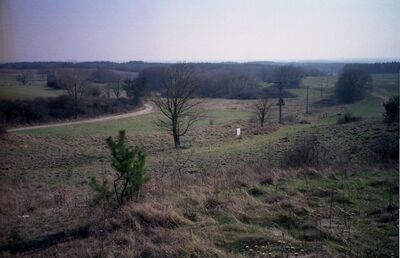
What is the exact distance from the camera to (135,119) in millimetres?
43750

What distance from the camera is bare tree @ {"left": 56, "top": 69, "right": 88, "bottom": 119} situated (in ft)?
136

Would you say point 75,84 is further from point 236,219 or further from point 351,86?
point 236,219

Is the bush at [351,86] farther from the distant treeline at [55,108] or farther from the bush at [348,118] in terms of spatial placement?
the distant treeline at [55,108]

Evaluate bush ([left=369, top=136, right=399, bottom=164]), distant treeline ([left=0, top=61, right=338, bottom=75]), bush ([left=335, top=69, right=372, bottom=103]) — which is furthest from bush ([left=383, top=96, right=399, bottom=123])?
distant treeline ([left=0, top=61, right=338, bottom=75])

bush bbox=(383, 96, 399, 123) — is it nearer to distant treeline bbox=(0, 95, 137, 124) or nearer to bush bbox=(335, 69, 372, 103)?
bush bbox=(335, 69, 372, 103)

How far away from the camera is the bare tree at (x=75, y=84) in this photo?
41.5 m

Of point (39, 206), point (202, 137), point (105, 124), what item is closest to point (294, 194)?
point (39, 206)

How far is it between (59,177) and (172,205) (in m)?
12.2

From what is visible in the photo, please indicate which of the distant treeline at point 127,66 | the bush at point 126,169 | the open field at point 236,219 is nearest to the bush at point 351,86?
the distant treeline at point 127,66

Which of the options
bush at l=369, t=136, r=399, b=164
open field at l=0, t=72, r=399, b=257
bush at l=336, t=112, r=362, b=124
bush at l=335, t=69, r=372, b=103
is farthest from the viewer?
bush at l=336, t=112, r=362, b=124

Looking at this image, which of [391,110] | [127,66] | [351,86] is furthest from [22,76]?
[127,66]

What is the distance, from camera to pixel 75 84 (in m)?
44.4

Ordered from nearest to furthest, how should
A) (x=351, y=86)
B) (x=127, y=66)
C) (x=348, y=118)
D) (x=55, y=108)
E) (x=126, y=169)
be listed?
1. (x=126, y=169)
2. (x=348, y=118)
3. (x=351, y=86)
4. (x=55, y=108)
5. (x=127, y=66)

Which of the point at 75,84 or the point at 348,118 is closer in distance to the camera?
the point at 348,118
